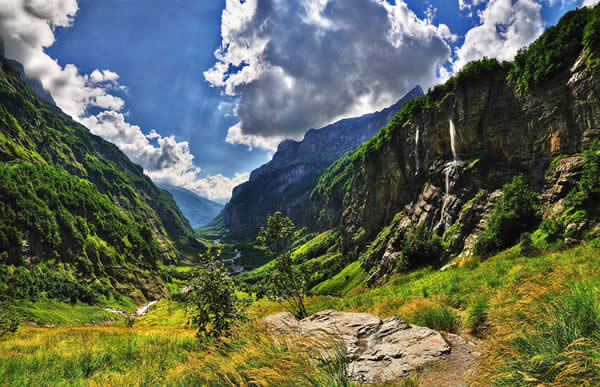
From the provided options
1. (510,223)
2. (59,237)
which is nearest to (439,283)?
(510,223)

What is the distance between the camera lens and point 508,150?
148 ft

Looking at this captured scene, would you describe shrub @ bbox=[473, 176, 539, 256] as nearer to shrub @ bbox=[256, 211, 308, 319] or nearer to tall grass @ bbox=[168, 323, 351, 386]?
shrub @ bbox=[256, 211, 308, 319]

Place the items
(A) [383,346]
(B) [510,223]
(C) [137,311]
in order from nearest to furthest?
(A) [383,346]
(B) [510,223]
(C) [137,311]

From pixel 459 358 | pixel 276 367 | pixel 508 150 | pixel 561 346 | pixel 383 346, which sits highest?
pixel 508 150

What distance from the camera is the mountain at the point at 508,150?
29094 mm

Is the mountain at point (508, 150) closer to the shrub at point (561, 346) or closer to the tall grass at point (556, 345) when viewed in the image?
the tall grass at point (556, 345)

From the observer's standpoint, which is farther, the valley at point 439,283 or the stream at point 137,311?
the stream at point 137,311

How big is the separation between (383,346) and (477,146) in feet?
200

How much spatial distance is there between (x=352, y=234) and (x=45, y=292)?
170 m

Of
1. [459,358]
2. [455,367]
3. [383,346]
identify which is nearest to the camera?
[455,367]

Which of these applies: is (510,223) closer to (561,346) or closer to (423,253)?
(423,253)

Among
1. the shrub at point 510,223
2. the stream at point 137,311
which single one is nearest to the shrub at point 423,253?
the shrub at point 510,223

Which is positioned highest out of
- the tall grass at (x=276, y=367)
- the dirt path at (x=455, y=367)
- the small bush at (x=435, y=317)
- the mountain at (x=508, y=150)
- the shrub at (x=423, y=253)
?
the mountain at (x=508, y=150)

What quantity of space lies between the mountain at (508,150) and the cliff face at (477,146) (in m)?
0.19
